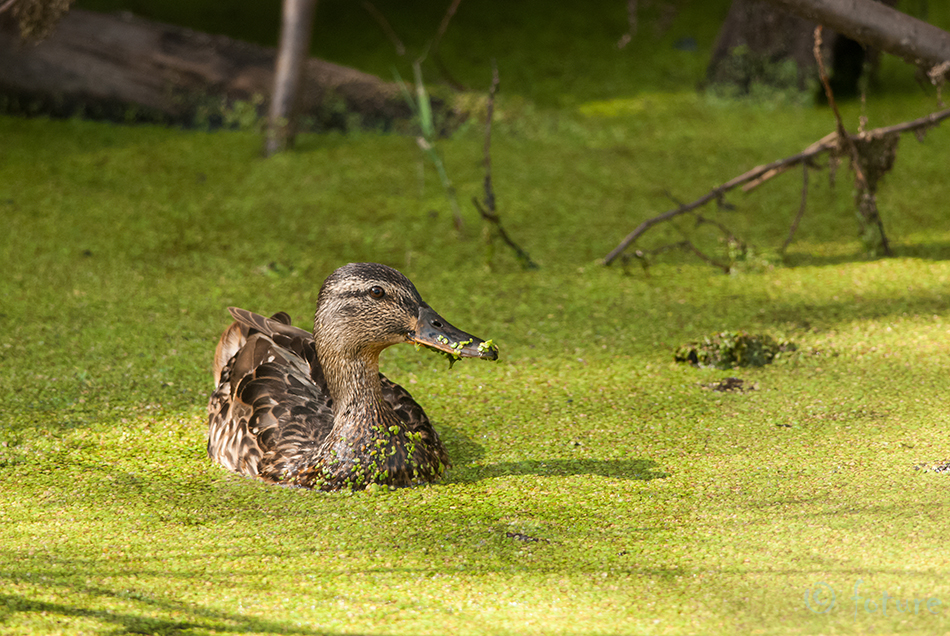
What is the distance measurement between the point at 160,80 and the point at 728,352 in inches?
150

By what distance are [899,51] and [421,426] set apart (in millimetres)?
2363

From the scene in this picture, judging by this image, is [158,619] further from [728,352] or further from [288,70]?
[288,70]

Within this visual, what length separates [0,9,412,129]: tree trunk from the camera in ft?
17.8

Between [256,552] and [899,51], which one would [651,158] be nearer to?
[899,51]

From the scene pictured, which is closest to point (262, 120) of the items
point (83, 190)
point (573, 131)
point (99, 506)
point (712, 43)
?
point (83, 190)

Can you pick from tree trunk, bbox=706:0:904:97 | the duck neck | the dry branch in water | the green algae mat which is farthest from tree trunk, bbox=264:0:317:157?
the duck neck

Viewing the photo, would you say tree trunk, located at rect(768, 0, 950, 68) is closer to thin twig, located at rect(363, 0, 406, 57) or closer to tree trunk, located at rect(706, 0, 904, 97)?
thin twig, located at rect(363, 0, 406, 57)

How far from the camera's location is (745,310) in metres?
3.80

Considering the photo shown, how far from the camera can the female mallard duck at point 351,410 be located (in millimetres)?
2521

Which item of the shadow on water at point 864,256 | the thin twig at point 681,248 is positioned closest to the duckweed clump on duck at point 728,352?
the thin twig at point 681,248

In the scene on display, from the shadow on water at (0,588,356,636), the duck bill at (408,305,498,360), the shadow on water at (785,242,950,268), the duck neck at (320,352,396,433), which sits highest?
the shadow on water at (785,242,950,268)

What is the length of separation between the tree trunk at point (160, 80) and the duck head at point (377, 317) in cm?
321

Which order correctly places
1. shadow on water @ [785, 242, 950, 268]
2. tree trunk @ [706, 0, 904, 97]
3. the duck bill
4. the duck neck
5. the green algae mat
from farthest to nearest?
1. tree trunk @ [706, 0, 904, 97]
2. shadow on water @ [785, 242, 950, 268]
3. the duck neck
4. the duck bill
5. the green algae mat

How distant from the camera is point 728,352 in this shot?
132 inches
